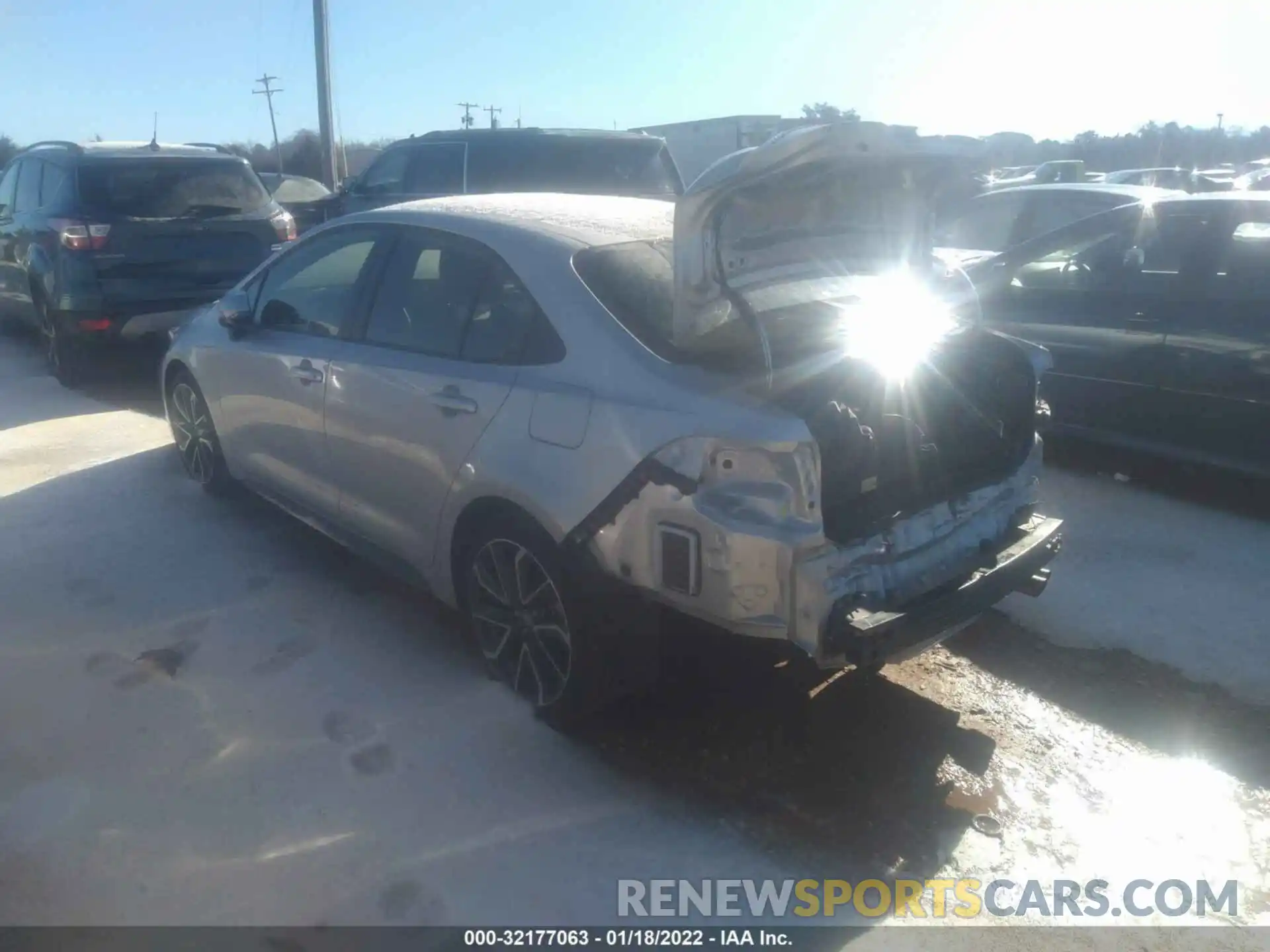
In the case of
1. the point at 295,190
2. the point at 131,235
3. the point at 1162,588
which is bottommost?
the point at 1162,588

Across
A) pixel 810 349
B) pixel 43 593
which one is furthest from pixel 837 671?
pixel 43 593

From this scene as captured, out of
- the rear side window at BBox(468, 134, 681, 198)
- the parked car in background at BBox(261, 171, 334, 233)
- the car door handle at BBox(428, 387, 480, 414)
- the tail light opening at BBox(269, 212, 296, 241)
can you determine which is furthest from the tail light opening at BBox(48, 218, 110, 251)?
the car door handle at BBox(428, 387, 480, 414)

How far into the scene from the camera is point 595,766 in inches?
137

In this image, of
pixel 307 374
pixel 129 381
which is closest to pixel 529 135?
pixel 129 381

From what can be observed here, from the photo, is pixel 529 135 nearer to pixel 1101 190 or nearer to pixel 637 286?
pixel 1101 190

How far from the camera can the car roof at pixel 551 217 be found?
3783 millimetres

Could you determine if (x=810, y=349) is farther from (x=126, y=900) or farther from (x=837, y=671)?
(x=126, y=900)

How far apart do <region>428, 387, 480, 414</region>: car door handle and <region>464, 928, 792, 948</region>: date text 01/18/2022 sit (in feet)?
5.44

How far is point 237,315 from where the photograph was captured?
5109 mm

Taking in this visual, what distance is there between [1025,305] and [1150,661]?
3019mm

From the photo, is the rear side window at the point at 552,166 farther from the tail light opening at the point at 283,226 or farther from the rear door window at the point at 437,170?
the tail light opening at the point at 283,226

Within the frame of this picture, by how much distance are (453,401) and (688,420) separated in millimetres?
1039

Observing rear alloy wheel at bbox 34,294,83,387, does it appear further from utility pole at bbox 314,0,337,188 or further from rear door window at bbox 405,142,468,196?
utility pole at bbox 314,0,337,188

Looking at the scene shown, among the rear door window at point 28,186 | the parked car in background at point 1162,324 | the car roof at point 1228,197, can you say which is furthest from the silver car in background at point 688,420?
the rear door window at point 28,186
